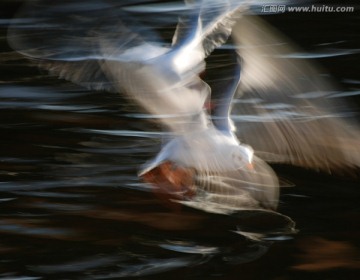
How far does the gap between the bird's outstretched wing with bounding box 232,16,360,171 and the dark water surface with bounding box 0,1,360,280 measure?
7 cm

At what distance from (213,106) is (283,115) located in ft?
0.94

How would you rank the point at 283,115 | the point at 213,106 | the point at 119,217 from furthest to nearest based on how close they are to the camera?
1. the point at 283,115
2. the point at 213,106
3. the point at 119,217

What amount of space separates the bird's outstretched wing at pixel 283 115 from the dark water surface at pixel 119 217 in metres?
0.07

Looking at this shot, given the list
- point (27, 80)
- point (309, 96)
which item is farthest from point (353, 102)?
point (27, 80)

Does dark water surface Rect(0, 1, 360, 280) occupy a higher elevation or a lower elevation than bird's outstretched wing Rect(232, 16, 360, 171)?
lower

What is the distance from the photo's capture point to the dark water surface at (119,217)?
1946 millimetres

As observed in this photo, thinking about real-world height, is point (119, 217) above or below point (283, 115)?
below

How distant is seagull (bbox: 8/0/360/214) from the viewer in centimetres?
218

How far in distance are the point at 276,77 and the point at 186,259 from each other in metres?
0.61

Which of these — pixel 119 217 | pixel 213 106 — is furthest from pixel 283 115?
pixel 119 217

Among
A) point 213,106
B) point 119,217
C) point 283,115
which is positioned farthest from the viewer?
point 283,115

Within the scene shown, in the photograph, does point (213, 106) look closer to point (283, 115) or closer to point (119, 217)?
point (283, 115)

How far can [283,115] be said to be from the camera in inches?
100

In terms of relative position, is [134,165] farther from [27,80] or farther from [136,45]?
[27,80]
